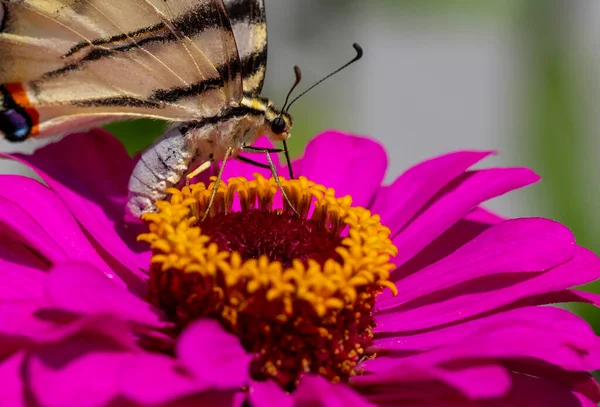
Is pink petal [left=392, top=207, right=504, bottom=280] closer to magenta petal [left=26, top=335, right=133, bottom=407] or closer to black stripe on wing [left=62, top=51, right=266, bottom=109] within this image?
black stripe on wing [left=62, top=51, right=266, bottom=109]

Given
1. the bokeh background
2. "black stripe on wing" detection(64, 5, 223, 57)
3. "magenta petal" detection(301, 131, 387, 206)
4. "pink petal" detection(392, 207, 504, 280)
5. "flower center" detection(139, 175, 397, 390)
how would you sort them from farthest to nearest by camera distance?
the bokeh background < "magenta petal" detection(301, 131, 387, 206) < "pink petal" detection(392, 207, 504, 280) < "black stripe on wing" detection(64, 5, 223, 57) < "flower center" detection(139, 175, 397, 390)

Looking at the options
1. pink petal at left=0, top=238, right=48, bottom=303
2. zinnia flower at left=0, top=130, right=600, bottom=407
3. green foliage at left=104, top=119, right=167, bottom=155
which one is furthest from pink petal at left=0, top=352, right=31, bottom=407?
green foliage at left=104, top=119, right=167, bottom=155

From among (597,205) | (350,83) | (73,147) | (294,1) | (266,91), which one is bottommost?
(597,205)

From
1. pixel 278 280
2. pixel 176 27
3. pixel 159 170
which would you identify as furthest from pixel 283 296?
pixel 176 27

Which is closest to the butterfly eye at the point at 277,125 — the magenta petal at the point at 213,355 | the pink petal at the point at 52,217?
the pink petal at the point at 52,217

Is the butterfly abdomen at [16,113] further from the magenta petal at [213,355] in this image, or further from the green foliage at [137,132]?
the green foliage at [137,132]

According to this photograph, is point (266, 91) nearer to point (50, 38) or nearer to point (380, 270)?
point (50, 38)

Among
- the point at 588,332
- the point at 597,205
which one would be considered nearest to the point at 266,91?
the point at 597,205
